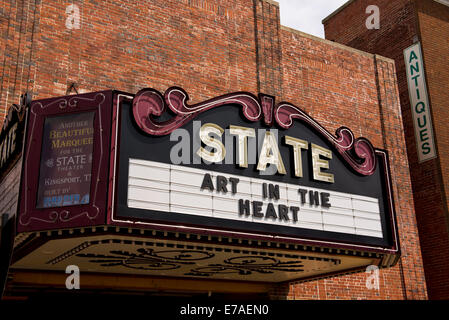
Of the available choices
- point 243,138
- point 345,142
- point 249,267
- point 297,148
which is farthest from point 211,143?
point 249,267

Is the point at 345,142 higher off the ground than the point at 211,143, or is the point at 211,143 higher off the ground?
the point at 345,142

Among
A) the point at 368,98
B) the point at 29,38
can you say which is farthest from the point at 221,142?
the point at 368,98

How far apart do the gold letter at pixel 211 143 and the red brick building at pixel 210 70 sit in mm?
3115

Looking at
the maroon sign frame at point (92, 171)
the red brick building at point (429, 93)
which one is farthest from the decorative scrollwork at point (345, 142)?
the red brick building at point (429, 93)

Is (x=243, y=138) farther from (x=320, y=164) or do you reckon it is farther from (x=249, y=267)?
(x=249, y=267)

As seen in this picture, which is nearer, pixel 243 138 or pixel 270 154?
pixel 243 138

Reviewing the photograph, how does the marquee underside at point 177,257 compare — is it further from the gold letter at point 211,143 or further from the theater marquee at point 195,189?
the gold letter at point 211,143

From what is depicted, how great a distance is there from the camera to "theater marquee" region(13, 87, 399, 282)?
332 inches

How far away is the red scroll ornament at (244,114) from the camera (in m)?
9.01

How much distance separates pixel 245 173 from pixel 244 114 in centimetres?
113

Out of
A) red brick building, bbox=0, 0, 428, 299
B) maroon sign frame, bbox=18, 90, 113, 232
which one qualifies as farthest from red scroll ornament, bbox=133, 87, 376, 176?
red brick building, bbox=0, 0, 428, 299

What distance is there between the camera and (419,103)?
18.3m

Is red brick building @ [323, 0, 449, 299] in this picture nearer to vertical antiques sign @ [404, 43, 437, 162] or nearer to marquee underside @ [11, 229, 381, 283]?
vertical antiques sign @ [404, 43, 437, 162]

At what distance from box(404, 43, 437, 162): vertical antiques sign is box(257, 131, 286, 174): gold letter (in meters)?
9.11
